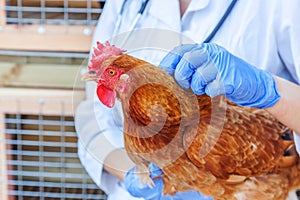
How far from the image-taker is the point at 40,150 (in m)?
1.49

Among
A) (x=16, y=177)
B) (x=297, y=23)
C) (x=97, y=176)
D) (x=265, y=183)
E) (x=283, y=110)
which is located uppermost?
(x=297, y=23)

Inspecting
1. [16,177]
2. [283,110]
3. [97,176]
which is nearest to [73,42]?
[97,176]

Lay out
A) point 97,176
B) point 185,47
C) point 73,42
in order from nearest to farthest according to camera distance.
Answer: point 185,47, point 97,176, point 73,42

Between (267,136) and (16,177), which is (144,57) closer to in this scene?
(267,136)

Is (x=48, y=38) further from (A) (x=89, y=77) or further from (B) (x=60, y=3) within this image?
(A) (x=89, y=77)

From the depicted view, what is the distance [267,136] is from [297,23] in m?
0.20

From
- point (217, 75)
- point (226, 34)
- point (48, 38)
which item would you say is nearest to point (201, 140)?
point (217, 75)

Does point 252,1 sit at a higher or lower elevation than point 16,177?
higher

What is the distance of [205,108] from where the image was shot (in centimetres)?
70

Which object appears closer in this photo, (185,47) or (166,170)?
(185,47)

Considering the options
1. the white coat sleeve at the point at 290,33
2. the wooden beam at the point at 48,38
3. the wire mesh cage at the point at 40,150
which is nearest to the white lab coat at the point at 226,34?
the white coat sleeve at the point at 290,33

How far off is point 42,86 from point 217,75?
754mm

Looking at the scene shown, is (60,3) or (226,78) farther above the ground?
(226,78)

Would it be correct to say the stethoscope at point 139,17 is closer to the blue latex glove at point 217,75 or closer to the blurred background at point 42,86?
the blue latex glove at point 217,75
